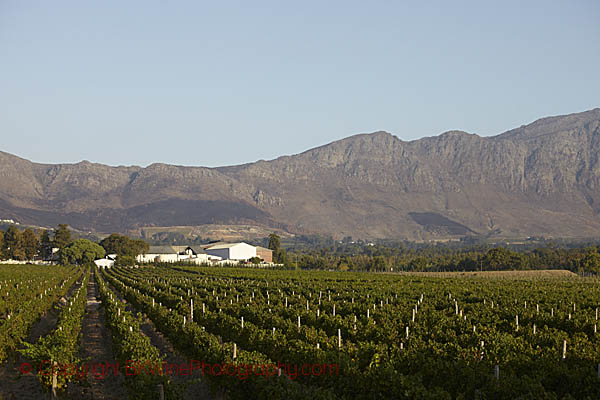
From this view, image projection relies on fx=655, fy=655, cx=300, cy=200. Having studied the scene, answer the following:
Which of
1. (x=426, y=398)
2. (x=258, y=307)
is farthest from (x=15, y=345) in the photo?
(x=426, y=398)

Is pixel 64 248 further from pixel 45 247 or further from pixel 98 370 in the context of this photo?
pixel 98 370

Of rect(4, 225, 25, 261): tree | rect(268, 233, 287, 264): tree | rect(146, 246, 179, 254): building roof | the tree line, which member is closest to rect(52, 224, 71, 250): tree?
the tree line

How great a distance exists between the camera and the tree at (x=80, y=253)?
140250 mm

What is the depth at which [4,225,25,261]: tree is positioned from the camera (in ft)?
486

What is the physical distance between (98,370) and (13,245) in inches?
5504

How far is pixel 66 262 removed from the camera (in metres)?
140

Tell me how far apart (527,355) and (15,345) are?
62.0ft

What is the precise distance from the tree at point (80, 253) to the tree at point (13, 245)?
41.8 feet

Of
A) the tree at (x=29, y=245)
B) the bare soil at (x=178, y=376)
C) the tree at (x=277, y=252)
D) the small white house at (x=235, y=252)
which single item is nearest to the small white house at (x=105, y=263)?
the tree at (x=29, y=245)

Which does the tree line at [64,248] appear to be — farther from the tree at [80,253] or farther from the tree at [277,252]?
the tree at [277,252]

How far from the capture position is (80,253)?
14088 cm

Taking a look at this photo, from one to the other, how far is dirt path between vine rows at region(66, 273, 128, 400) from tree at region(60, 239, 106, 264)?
10813cm

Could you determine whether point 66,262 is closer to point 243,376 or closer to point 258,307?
point 258,307

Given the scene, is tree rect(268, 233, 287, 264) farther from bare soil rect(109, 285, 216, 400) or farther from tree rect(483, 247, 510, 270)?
bare soil rect(109, 285, 216, 400)
